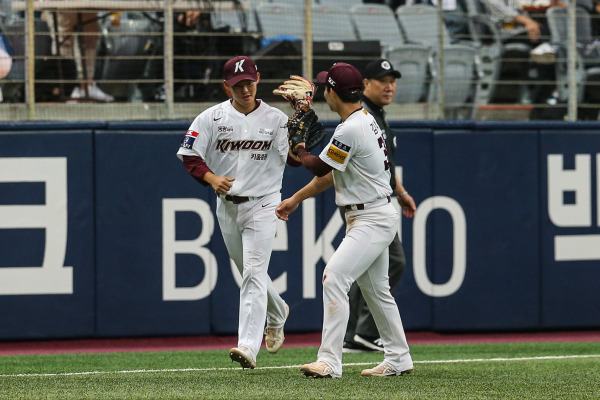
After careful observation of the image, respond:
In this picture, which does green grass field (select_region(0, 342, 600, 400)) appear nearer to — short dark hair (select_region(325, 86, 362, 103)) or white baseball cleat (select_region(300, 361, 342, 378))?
white baseball cleat (select_region(300, 361, 342, 378))

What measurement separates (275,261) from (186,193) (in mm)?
1003

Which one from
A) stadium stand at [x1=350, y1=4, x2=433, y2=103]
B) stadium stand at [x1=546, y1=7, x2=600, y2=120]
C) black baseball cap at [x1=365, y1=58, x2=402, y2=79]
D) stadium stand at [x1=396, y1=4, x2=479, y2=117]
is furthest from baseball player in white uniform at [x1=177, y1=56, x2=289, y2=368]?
stadium stand at [x1=546, y1=7, x2=600, y2=120]

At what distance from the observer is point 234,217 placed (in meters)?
6.55

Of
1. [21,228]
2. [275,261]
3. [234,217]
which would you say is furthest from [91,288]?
[234,217]

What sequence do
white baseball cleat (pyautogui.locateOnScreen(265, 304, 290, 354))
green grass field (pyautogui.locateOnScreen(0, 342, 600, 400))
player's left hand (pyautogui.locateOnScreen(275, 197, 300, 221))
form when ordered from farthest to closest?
white baseball cleat (pyautogui.locateOnScreen(265, 304, 290, 354)) < player's left hand (pyautogui.locateOnScreen(275, 197, 300, 221)) < green grass field (pyautogui.locateOnScreen(0, 342, 600, 400))

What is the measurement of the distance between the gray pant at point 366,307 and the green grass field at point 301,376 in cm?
25

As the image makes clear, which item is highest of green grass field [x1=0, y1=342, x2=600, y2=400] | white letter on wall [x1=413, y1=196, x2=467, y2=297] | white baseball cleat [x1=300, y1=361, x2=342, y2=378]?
white letter on wall [x1=413, y1=196, x2=467, y2=297]

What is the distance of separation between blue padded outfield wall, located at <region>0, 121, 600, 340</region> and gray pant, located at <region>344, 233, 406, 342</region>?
102 centimetres

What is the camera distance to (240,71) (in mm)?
6238

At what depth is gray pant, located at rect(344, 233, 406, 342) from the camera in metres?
7.61

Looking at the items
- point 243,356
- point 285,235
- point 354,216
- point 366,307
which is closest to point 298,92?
point 354,216

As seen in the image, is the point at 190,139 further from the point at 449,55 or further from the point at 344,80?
the point at 449,55

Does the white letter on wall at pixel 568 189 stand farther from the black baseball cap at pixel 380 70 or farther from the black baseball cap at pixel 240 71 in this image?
the black baseball cap at pixel 240 71

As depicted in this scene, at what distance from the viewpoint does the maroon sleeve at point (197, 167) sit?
6328 millimetres
